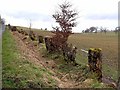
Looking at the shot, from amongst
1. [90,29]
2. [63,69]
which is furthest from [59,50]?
[90,29]

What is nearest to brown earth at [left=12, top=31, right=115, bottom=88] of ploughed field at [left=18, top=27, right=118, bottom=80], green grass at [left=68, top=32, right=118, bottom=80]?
ploughed field at [left=18, top=27, right=118, bottom=80]

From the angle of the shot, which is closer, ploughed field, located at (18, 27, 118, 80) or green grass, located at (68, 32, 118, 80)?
ploughed field, located at (18, 27, 118, 80)

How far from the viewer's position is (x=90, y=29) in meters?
162

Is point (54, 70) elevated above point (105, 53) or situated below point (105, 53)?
above

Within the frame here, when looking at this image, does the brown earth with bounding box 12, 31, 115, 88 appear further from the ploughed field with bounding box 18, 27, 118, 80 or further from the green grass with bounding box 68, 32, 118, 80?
the green grass with bounding box 68, 32, 118, 80

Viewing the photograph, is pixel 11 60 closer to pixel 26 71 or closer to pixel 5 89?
pixel 26 71

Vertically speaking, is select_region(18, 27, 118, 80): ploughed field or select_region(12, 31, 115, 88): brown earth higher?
select_region(12, 31, 115, 88): brown earth

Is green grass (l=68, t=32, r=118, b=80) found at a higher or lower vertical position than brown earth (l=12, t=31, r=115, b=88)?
lower

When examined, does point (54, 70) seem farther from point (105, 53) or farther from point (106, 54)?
point (105, 53)

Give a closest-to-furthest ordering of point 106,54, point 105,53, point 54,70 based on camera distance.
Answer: point 54,70, point 106,54, point 105,53

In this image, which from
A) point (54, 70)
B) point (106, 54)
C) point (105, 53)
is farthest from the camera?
point (105, 53)

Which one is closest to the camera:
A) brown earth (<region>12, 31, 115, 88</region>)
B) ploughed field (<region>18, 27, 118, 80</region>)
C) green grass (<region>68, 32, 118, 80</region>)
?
brown earth (<region>12, 31, 115, 88</region>)

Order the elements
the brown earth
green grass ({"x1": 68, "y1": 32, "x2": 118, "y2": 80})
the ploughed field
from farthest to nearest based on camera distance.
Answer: green grass ({"x1": 68, "y1": 32, "x2": 118, "y2": 80}), the ploughed field, the brown earth

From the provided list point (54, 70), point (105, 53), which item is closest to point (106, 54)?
point (105, 53)
